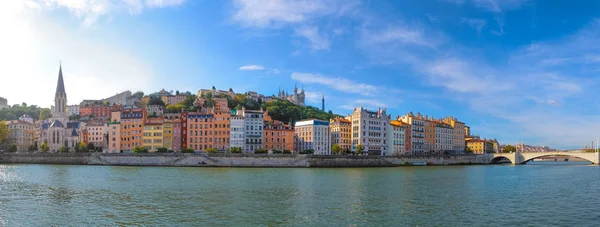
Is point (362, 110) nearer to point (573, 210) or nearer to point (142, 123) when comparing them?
point (142, 123)

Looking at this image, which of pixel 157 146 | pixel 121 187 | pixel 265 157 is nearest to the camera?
pixel 121 187

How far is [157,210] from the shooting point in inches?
1090

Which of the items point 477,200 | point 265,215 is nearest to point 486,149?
point 477,200

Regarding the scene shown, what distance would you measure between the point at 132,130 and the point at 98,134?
74.3ft

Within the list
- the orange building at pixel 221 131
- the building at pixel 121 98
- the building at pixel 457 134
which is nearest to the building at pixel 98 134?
the orange building at pixel 221 131

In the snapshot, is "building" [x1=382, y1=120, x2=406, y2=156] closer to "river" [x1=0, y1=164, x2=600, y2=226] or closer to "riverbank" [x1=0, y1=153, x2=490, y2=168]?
"riverbank" [x1=0, y1=153, x2=490, y2=168]

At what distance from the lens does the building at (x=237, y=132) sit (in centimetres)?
9362

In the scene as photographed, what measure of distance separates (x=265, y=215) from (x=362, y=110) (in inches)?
3082

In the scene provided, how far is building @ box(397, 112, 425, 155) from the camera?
115 metres

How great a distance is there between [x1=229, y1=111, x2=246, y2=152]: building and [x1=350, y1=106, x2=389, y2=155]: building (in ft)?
82.9

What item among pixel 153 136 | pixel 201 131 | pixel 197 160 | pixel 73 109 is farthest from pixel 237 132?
pixel 73 109

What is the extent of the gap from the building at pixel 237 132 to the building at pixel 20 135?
2377 inches

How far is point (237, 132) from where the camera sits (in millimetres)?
94125

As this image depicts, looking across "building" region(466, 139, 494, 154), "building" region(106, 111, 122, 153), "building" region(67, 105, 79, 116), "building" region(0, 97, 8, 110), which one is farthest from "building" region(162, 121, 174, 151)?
"building" region(0, 97, 8, 110)
